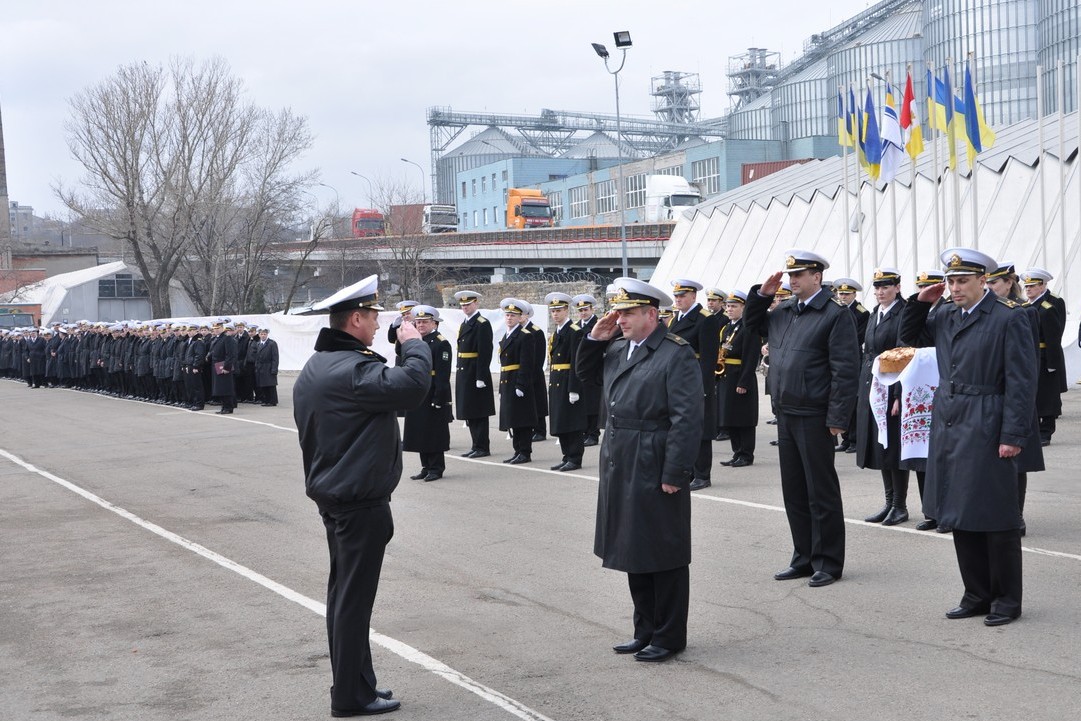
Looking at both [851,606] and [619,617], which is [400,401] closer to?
[619,617]

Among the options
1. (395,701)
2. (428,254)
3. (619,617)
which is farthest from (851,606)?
(428,254)

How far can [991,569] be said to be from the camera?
19.5 ft

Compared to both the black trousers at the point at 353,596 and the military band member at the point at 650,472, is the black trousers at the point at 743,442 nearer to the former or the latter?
the military band member at the point at 650,472

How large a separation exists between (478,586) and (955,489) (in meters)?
2.88

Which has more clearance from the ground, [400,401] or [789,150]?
[789,150]

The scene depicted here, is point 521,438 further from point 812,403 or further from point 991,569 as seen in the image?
point 991,569

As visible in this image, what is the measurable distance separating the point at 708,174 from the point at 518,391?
7797cm

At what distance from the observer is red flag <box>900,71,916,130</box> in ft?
72.8

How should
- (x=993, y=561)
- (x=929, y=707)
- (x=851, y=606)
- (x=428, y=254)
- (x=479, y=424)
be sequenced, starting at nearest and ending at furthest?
(x=929, y=707)
(x=993, y=561)
(x=851, y=606)
(x=479, y=424)
(x=428, y=254)

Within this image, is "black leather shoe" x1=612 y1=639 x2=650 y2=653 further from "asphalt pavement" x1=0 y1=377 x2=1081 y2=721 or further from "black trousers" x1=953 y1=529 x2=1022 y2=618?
"black trousers" x1=953 y1=529 x2=1022 y2=618

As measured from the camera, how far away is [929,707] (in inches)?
184

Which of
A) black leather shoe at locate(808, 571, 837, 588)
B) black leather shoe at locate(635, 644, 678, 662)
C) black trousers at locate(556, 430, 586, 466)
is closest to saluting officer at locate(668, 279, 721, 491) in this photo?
black trousers at locate(556, 430, 586, 466)

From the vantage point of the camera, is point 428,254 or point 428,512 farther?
point 428,254

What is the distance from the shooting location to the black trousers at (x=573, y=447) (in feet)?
41.3
